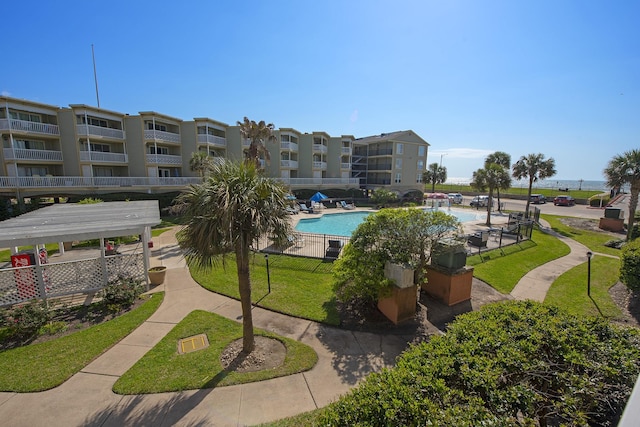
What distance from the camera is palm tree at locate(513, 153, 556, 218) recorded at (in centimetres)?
2808

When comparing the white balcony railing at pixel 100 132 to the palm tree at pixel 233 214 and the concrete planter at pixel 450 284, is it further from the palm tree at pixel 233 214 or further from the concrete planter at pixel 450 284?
the concrete planter at pixel 450 284

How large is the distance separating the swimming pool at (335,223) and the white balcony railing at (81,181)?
36.1 feet

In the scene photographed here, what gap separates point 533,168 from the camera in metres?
28.7

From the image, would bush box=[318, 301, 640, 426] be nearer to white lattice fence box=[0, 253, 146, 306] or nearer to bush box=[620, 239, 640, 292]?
bush box=[620, 239, 640, 292]

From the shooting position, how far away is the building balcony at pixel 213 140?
35.7 metres

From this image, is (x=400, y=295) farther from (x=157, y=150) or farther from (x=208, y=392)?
(x=157, y=150)

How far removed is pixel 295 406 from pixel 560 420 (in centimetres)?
458

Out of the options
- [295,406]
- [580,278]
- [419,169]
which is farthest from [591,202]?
[295,406]

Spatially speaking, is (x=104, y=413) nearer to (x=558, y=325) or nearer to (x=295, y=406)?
(x=295, y=406)

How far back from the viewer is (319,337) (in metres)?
8.39

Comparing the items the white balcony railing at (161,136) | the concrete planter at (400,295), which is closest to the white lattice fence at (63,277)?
the concrete planter at (400,295)

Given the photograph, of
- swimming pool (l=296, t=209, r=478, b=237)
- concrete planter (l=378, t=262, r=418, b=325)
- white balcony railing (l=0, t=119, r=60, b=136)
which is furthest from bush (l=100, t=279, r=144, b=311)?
white balcony railing (l=0, t=119, r=60, b=136)

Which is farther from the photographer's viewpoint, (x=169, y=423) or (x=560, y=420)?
(x=169, y=423)

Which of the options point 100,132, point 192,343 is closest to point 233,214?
point 192,343
